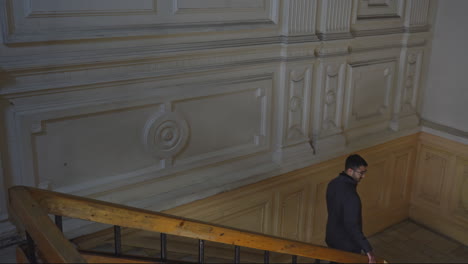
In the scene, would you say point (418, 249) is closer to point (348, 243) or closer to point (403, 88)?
point (403, 88)

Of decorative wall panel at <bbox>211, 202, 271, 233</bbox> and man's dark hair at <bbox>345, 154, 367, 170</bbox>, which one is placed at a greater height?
man's dark hair at <bbox>345, 154, 367, 170</bbox>

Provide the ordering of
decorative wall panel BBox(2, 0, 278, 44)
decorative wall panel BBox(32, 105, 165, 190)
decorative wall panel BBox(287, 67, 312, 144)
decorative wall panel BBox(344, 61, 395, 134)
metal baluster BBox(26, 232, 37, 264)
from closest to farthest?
metal baluster BBox(26, 232, 37, 264) → decorative wall panel BBox(2, 0, 278, 44) → decorative wall panel BBox(32, 105, 165, 190) → decorative wall panel BBox(287, 67, 312, 144) → decorative wall panel BBox(344, 61, 395, 134)

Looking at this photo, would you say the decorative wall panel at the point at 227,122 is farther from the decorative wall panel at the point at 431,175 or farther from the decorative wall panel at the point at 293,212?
the decorative wall panel at the point at 431,175

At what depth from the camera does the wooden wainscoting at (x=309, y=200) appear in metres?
4.54

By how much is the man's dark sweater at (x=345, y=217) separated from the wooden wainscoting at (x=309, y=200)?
0.92 meters

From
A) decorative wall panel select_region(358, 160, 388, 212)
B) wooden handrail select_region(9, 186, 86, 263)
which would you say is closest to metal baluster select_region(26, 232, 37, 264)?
wooden handrail select_region(9, 186, 86, 263)

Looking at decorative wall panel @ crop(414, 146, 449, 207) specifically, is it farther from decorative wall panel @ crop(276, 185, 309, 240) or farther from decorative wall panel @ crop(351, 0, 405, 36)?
decorative wall panel @ crop(276, 185, 309, 240)

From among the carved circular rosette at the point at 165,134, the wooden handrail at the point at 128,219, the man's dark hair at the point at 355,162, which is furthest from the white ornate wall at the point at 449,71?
the wooden handrail at the point at 128,219

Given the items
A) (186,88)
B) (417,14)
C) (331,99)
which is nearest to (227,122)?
(186,88)

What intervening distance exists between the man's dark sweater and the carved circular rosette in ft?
4.18

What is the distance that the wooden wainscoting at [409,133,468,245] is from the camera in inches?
231

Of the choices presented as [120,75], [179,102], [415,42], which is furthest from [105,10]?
[415,42]

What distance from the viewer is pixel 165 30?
3.73m

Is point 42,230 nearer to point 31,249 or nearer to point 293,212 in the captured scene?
point 31,249
